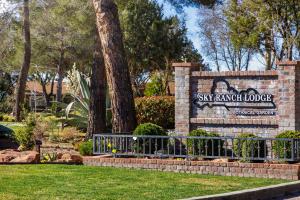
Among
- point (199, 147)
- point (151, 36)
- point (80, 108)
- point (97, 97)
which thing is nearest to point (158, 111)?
point (80, 108)

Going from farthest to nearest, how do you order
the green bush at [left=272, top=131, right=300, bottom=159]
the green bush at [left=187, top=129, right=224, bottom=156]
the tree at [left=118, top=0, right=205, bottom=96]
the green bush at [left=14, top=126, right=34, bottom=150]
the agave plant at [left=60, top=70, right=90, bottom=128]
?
the tree at [left=118, top=0, right=205, bottom=96]
the agave plant at [left=60, top=70, right=90, bottom=128]
the green bush at [left=14, top=126, right=34, bottom=150]
the green bush at [left=187, top=129, right=224, bottom=156]
the green bush at [left=272, top=131, right=300, bottom=159]

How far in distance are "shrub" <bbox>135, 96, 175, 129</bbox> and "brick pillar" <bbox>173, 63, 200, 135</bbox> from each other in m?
8.92

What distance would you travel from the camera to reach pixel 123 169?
14.9 m

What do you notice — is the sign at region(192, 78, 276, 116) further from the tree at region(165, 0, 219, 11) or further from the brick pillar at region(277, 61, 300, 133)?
the tree at region(165, 0, 219, 11)

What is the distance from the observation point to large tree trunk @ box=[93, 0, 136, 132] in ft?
57.7

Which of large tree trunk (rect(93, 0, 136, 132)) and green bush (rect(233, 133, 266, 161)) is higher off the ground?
large tree trunk (rect(93, 0, 136, 132))

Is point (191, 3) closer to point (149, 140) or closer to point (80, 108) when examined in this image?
point (80, 108)

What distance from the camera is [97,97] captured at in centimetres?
2117

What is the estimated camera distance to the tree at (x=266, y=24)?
36.0 metres

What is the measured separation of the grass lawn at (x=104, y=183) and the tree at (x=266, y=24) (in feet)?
72.4

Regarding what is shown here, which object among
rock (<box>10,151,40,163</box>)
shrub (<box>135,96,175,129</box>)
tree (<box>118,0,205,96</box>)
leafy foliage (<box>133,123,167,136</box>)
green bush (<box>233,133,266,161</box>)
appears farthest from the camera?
tree (<box>118,0,205,96</box>)

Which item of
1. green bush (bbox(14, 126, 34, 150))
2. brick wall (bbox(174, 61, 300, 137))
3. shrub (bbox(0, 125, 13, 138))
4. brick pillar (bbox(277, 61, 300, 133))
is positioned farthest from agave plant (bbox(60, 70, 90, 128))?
brick pillar (bbox(277, 61, 300, 133))

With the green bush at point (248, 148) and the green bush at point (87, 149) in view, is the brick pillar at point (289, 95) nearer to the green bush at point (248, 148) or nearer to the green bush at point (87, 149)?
the green bush at point (248, 148)

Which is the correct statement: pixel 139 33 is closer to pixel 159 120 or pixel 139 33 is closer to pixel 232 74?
pixel 159 120
